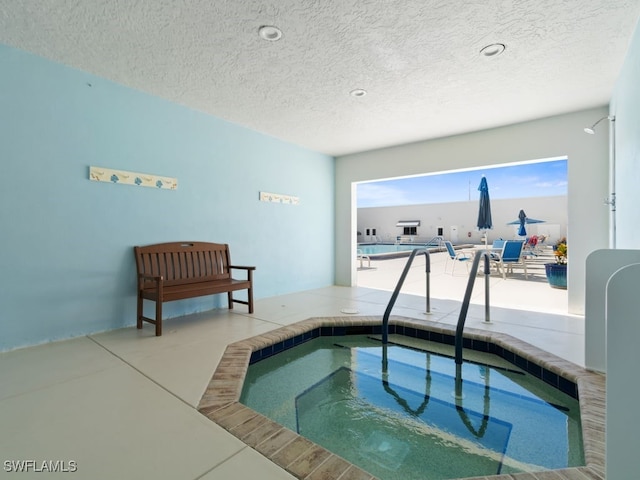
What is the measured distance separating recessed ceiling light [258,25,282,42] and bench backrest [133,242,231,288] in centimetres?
257

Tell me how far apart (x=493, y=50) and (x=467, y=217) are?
18346mm

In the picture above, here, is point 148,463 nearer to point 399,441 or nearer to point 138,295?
point 399,441

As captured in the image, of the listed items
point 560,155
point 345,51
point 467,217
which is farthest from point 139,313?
point 467,217

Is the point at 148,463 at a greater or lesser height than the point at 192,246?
lesser

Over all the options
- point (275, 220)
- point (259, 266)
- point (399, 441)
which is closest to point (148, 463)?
point (399, 441)

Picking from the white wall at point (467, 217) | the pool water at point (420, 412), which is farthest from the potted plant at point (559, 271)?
the white wall at point (467, 217)

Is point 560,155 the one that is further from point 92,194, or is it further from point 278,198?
point 92,194

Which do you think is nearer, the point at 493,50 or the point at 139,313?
the point at 493,50

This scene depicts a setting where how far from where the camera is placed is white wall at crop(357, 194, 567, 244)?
16438mm

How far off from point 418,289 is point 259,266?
2.99m

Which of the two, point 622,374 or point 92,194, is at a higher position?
point 92,194

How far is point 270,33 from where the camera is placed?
253 centimetres

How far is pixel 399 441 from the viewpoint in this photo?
5.77ft

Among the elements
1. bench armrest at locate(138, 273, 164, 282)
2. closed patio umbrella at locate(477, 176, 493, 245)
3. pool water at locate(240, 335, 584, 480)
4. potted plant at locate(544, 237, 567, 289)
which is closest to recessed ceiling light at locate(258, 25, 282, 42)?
bench armrest at locate(138, 273, 164, 282)
